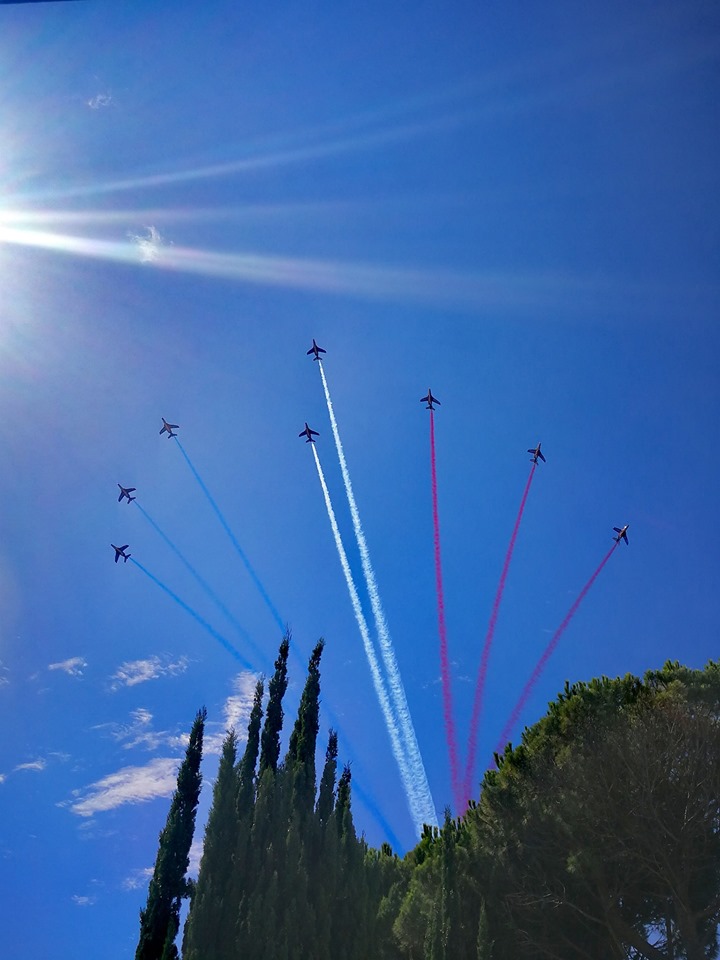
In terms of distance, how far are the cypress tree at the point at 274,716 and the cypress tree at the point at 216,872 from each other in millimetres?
8606

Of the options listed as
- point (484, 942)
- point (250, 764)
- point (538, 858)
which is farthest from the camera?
point (250, 764)

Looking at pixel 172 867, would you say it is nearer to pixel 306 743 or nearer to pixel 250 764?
pixel 250 764

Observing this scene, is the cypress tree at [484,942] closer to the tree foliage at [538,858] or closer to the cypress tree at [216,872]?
the tree foliage at [538,858]

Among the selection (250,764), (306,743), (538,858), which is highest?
(306,743)

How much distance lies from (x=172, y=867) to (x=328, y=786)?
941 centimetres

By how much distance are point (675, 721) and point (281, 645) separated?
23.0m

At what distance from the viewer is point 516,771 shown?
31.0 m

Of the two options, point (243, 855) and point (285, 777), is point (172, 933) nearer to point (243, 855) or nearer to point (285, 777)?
point (243, 855)

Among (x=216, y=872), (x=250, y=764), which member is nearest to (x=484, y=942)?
(x=216, y=872)

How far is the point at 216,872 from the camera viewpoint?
81.1 feet

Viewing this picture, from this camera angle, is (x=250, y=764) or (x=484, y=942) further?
(x=250, y=764)

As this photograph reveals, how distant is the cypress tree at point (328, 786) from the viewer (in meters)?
33.8

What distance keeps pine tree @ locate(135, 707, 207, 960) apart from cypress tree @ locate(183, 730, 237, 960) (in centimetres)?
374

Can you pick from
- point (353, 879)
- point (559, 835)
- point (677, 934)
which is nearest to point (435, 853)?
point (353, 879)
